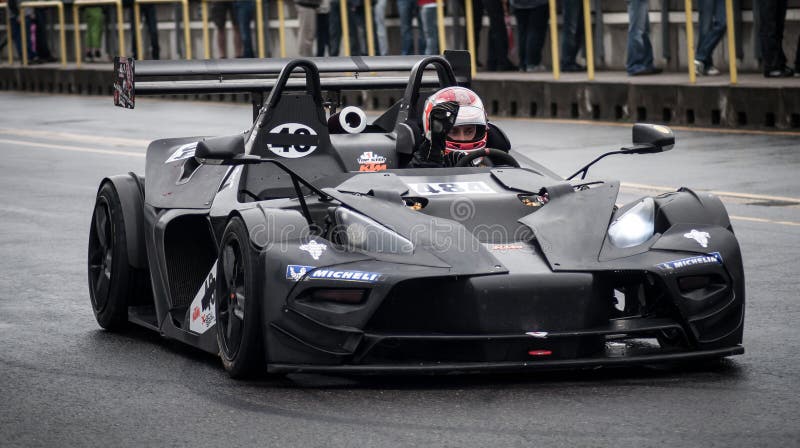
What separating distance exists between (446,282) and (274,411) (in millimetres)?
849

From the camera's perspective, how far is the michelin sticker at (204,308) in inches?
294

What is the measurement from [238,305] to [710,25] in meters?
14.5

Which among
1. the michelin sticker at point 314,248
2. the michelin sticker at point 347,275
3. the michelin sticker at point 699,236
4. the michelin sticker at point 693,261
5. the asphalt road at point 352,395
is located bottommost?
the asphalt road at point 352,395

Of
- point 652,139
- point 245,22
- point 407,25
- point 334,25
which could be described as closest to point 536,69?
point 407,25

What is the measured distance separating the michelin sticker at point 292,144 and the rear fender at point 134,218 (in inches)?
33.1

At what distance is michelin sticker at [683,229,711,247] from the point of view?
23.0 feet

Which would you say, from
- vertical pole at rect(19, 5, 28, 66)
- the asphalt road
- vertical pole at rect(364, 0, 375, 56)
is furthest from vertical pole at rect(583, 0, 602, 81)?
vertical pole at rect(19, 5, 28, 66)

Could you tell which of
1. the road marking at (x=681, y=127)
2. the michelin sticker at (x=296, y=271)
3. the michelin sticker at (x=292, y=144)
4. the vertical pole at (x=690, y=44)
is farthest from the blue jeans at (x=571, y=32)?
the michelin sticker at (x=296, y=271)

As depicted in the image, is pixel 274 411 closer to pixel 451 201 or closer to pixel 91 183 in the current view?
pixel 451 201

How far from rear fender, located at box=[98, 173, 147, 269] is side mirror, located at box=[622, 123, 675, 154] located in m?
2.50

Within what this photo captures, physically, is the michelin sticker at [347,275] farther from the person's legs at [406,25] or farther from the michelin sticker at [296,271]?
the person's legs at [406,25]

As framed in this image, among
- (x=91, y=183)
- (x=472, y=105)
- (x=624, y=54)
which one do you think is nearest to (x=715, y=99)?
(x=624, y=54)

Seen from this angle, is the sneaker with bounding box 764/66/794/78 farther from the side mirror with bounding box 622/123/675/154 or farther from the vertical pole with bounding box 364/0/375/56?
the side mirror with bounding box 622/123/675/154

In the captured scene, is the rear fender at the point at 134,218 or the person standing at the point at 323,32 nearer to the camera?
the rear fender at the point at 134,218
